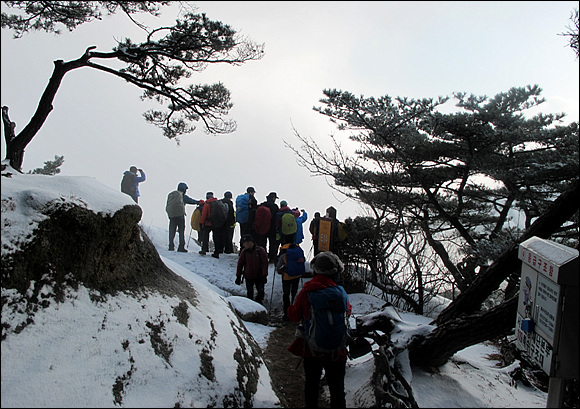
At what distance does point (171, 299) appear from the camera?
13.2ft

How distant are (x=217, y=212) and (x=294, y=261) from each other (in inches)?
143

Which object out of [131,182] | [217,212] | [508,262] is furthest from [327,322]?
[131,182]

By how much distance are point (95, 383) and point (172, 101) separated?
857 centimetres

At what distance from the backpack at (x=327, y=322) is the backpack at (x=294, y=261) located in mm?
4136

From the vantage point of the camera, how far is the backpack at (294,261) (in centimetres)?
749

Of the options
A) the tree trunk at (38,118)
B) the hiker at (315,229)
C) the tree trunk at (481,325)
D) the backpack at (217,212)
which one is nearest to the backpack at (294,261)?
the hiker at (315,229)

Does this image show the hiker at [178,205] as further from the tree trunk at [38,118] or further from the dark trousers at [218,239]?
the tree trunk at [38,118]

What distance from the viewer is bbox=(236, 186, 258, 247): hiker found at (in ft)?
33.7

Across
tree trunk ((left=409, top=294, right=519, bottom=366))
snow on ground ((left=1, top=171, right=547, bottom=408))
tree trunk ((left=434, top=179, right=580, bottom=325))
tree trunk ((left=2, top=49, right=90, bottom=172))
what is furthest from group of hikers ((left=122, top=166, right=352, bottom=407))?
tree trunk ((left=2, top=49, right=90, bottom=172))

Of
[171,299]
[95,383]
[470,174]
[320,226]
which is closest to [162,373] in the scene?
[95,383]

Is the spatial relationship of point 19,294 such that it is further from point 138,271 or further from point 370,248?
point 370,248

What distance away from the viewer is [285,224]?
9.92 metres

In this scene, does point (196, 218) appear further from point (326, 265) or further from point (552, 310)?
point (552, 310)

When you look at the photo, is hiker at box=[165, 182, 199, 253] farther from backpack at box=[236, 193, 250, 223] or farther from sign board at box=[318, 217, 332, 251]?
sign board at box=[318, 217, 332, 251]
